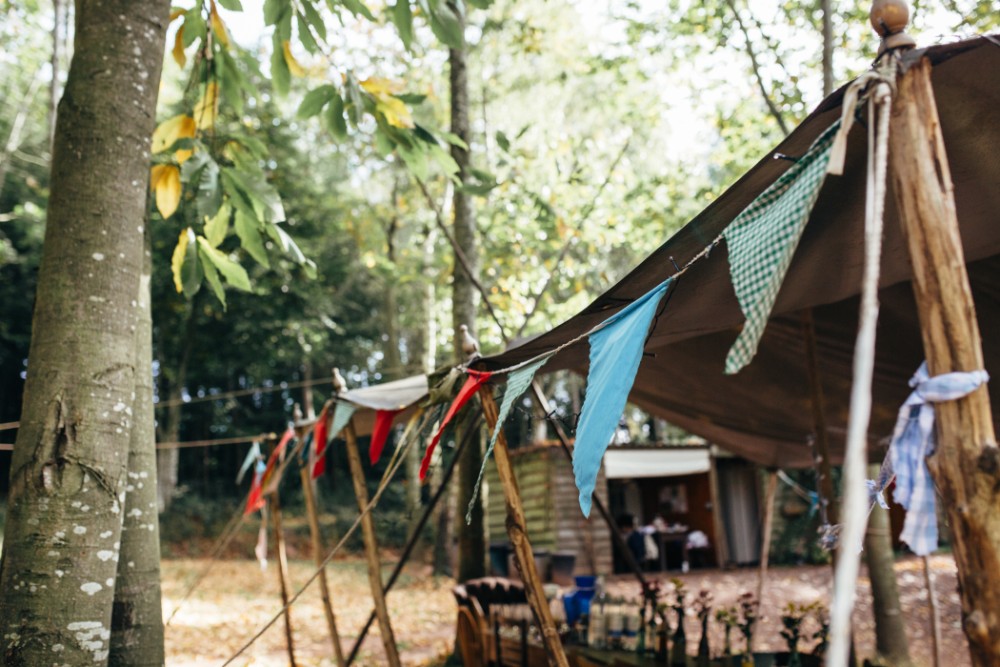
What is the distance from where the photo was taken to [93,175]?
115 inches

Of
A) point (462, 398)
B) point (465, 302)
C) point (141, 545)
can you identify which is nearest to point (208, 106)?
point (462, 398)

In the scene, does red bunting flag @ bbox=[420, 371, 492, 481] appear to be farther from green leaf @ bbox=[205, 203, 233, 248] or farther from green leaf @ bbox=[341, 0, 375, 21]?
green leaf @ bbox=[341, 0, 375, 21]

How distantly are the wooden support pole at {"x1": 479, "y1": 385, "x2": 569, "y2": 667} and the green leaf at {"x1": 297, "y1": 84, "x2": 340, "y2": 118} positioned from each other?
1.87m

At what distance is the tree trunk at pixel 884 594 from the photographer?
5.79 meters

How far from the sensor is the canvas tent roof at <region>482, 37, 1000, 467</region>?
2.27 metres

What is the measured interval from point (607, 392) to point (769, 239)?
64 cm

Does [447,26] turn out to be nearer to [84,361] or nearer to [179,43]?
[179,43]

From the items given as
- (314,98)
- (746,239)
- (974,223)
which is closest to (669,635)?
(974,223)

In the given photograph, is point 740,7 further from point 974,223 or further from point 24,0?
point 24,0

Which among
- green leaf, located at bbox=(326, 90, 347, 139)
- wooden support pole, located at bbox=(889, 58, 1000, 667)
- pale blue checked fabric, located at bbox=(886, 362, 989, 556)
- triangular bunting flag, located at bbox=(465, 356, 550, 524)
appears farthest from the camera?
green leaf, located at bbox=(326, 90, 347, 139)

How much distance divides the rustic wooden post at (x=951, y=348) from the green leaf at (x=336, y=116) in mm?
2976

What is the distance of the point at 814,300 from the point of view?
11.4ft

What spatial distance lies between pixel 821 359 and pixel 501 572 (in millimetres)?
7512

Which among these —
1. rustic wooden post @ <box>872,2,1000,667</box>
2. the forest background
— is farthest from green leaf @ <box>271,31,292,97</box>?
rustic wooden post @ <box>872,2,1000,667</box>
